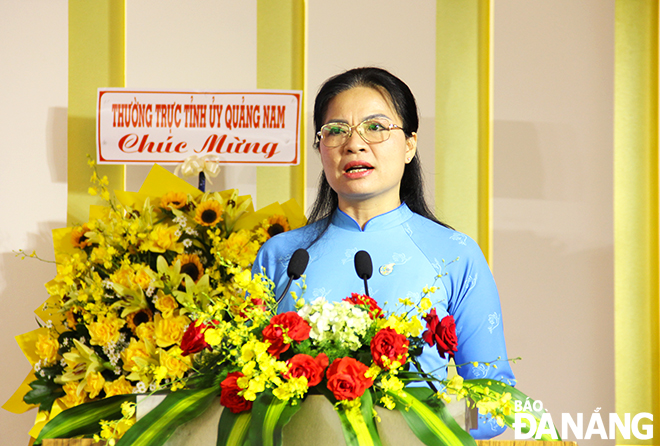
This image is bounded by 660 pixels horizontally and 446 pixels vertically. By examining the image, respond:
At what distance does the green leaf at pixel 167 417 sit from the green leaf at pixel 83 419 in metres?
0.08

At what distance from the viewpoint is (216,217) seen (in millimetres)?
1929

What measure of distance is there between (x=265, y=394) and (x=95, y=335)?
119 cm

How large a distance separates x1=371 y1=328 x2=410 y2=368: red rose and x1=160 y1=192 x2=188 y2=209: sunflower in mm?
1396

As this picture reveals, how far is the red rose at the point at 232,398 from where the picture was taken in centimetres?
70

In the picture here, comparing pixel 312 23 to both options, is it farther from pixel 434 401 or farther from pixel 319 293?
pixel 434 401

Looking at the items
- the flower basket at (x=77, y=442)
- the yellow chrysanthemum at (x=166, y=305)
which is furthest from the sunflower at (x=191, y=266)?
the flower basket at (x=77, y=442)

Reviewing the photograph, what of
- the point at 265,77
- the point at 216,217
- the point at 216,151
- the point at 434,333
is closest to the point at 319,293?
the point at 434,333

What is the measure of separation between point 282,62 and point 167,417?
2345 millimetres

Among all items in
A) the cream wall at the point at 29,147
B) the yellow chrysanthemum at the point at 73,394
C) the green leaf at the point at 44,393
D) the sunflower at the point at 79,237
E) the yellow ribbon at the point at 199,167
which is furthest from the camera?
the cream wall at the point at 29,147

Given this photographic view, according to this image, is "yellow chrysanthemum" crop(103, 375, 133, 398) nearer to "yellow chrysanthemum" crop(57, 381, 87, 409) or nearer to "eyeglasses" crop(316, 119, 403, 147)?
"yellow chrysanthemum" crop(57, 381, 87, 409)

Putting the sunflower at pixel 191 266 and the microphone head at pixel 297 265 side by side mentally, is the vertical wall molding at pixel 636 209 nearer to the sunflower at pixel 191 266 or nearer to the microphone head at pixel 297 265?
the sunflower at pixel 191 266

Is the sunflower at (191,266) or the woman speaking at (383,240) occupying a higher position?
the woman speaking at (383,240)

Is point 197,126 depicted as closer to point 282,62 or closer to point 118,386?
point 282,62

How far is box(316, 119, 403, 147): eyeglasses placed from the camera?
1331 millimetres
